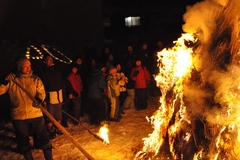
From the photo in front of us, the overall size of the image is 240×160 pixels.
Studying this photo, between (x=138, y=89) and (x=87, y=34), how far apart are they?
660cm

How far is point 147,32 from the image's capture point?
1861 centimetres

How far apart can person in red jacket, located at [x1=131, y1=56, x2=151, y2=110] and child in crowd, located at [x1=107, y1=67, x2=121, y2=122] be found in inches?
40.6

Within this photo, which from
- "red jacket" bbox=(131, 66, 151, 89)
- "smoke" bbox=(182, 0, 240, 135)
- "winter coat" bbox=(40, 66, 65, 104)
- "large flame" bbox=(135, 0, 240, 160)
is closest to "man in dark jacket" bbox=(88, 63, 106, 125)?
"winter coat" bbox=(40, 66, 65, 104)

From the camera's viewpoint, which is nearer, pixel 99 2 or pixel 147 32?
pixel 99 2

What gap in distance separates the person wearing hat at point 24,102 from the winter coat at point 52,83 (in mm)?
1458

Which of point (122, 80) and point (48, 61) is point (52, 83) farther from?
point (122, 80)

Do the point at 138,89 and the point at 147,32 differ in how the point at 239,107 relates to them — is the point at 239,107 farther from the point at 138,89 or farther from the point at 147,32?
the point at 147,32

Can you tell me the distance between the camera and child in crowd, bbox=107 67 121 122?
752 centimetres

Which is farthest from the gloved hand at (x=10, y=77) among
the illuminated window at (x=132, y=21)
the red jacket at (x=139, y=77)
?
the illuminated window at (x=132, y=21)

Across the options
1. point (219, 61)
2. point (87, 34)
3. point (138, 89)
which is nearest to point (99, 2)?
point (87, 34)

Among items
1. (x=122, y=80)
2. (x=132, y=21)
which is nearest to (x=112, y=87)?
(x=122, y=80)

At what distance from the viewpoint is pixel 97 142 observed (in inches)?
245

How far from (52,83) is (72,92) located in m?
0.94

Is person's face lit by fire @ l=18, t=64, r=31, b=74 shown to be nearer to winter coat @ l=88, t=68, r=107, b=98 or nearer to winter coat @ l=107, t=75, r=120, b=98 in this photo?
winter coat @ l=88, t=68, r=107, b=98
